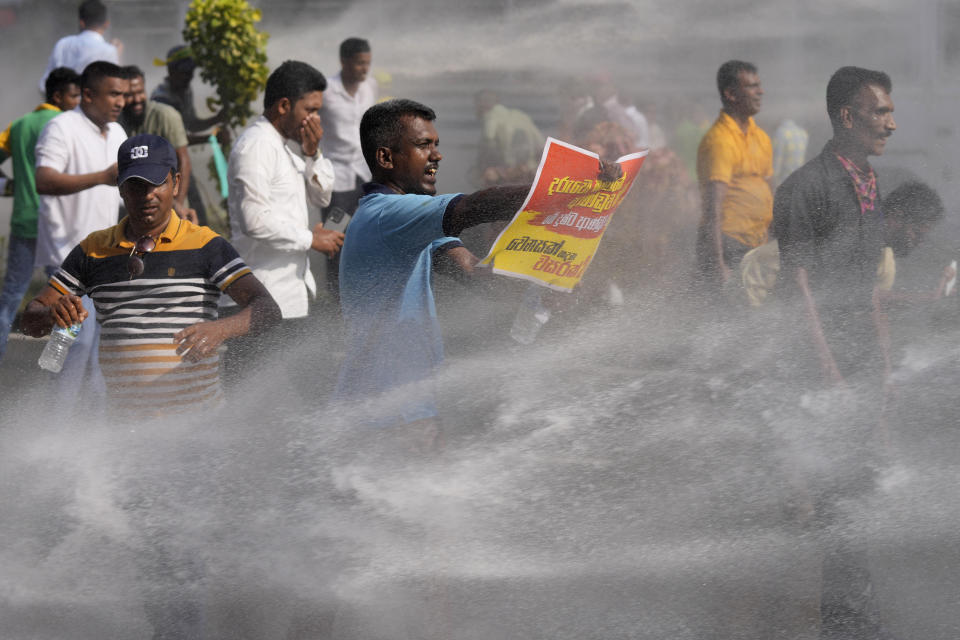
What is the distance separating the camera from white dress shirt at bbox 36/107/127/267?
6023mm

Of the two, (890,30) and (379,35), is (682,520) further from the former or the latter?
(379,35)

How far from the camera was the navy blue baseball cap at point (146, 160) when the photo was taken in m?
3.96

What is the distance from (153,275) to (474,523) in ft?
4.04

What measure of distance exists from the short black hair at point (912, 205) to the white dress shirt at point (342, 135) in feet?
12.7

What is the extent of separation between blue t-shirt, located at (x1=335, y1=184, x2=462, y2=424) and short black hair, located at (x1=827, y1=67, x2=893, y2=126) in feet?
5.78

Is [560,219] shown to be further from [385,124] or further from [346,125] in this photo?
[346,125]

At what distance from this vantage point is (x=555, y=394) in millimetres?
4617

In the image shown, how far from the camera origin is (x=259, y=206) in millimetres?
5254

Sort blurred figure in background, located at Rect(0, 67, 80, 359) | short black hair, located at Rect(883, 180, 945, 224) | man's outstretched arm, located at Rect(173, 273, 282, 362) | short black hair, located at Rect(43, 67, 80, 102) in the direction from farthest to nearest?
1. short black hair, located at Rect(43, 67, 80, 102)
2. blurred figure in background, located at Rect(0, 67, 80, 359)
3. short black hair, located at Rect(883, 180, 945, 224)
4. man's outstretched arm, located at Rect(173, 273, 282, 362)

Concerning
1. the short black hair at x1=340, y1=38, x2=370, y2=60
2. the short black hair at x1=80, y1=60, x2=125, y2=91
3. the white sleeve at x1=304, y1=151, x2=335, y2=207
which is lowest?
the white sleeve at x1=304, y1=151, x2=335, y2=207

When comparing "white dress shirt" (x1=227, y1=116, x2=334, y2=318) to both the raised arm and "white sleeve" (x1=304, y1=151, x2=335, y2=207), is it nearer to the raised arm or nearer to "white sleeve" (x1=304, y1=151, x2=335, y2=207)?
"white sleeve" (x1=304, y1=151, x2=335, y2=207)

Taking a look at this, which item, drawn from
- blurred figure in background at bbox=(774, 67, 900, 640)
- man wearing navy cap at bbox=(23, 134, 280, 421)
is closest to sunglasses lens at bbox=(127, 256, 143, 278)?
man wearing navy cap at bbox=(23, 134, 280, 421)

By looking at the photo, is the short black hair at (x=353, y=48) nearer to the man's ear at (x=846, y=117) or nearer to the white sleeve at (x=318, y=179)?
the white sleeve at (x=318, y=179)

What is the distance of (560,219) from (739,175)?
9.40ft
